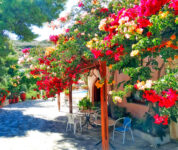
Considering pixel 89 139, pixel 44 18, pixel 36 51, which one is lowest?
pixel 89 139

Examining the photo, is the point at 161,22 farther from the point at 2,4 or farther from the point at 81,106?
the point at 81,106

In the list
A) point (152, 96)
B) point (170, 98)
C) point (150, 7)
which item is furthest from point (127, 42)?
point (170, 98)

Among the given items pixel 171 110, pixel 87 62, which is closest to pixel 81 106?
pixel 87 62

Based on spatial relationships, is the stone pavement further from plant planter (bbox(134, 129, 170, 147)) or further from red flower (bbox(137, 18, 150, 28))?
red flower (bbox(137, 18, 150, 28))

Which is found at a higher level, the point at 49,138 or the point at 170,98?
the point at 170,98

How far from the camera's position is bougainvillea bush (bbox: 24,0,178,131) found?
256cm

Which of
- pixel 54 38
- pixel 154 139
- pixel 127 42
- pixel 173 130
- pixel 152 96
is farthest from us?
pixel 173 130

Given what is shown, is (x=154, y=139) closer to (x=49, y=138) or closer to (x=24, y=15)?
(x=49, y=138)

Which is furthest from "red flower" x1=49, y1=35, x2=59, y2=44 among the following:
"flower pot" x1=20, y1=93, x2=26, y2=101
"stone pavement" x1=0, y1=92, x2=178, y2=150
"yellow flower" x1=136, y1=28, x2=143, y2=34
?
"flower pot" x1=20, y1=93, x2=26, y2=101

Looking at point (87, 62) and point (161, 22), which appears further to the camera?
point (87, 62)

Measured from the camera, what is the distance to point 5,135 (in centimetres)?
768

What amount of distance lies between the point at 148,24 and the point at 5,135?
7467mm

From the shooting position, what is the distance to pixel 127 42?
3.09m

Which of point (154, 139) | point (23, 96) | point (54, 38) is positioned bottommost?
point (154, 139)
